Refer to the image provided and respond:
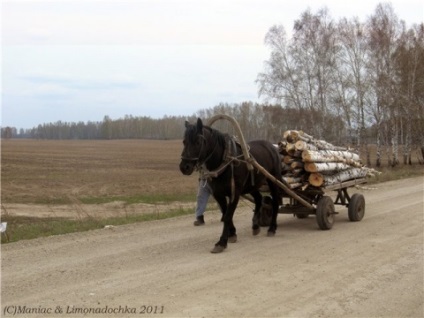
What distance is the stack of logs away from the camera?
33.4 feet

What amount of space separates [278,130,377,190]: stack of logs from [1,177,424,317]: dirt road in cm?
103

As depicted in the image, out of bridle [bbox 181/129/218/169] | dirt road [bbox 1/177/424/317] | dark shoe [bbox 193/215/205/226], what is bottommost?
dirt road [bbox 1/177/424/317]

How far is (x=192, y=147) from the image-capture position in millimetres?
7715

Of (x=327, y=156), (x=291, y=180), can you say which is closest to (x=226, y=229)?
(x=291, y=180)

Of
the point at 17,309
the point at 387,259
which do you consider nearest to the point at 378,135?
the point at 387,259

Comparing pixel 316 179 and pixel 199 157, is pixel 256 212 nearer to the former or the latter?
pixel 316 179

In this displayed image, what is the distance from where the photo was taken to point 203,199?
10961 millimetres

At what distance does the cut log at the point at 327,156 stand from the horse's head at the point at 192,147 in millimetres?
3058

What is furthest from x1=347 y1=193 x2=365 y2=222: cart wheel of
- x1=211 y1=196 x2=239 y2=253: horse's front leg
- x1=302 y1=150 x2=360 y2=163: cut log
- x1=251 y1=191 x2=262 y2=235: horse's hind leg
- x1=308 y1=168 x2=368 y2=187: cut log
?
x1=211 y1=196 x2=239 y2=253: horse's front leg

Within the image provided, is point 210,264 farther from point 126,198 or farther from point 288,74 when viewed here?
point 288,74

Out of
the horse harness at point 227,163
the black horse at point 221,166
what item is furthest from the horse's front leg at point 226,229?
the horse harness at point 227,163

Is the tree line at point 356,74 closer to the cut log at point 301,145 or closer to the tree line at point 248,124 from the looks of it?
the tree line at point 248,124

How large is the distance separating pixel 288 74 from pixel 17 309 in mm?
33406

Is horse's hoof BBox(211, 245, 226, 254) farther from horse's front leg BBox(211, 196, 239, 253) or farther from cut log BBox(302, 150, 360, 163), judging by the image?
cut log BBox(302, 150, 360, 163)
